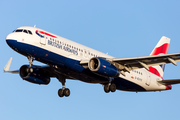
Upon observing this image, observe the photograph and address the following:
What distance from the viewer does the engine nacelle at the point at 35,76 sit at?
132 feet

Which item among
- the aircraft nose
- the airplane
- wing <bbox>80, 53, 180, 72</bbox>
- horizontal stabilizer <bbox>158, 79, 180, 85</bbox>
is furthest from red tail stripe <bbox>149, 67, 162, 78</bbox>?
the aircraft nose

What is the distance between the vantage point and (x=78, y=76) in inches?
1467

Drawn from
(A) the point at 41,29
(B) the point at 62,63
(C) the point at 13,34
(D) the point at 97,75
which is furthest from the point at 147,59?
(C) the point at 13,34

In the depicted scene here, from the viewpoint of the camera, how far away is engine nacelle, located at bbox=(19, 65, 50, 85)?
40344 mm

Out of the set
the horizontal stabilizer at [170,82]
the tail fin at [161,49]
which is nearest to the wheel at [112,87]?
the horizontal stabilizer at [170,82]

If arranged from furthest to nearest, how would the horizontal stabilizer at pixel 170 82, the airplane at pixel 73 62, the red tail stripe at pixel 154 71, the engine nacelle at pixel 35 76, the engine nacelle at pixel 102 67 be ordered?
the red tail stripe at pixel 154 71 → the horizontal stabilizer at pixel 170 82 → the engine nacelle at pixel 35 76 → the engine nacelle at pixel 102 67 → the airplane at pixel 73 62

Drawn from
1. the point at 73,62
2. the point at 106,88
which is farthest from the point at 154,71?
the point at 73,62

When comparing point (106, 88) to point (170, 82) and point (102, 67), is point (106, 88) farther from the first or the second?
point (170, 82)

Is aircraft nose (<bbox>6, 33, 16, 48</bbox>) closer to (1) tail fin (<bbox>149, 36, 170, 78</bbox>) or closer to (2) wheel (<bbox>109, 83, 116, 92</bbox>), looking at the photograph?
(2) wheel (<bbox>109, 83, 116, 92</bbox>)

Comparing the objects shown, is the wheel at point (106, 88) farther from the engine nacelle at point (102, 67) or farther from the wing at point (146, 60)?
the wing at point (146, 60)

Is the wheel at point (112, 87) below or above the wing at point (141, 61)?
below

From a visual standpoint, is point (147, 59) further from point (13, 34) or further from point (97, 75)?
point (13, 34)

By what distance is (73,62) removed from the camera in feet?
116

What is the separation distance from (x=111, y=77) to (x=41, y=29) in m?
9.64
